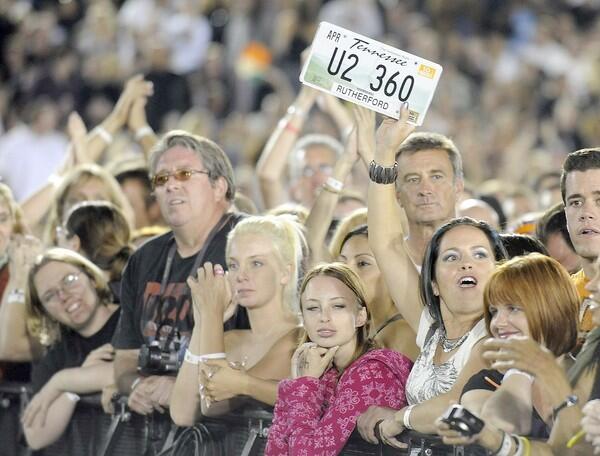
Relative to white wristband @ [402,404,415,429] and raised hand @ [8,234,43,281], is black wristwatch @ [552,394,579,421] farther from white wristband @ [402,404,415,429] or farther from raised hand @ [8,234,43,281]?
raised hand @ [8,234,43,281]

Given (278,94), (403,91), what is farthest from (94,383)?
(278,94)

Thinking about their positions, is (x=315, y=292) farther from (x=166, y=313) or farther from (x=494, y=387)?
(x=166, y=313)

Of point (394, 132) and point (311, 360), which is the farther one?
point (394, 132)

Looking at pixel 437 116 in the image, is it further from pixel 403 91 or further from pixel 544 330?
pixel 544 330

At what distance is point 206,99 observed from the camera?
629 inches

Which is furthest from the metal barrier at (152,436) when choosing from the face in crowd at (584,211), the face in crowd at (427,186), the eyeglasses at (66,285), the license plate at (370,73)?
the license plate at (370,73)

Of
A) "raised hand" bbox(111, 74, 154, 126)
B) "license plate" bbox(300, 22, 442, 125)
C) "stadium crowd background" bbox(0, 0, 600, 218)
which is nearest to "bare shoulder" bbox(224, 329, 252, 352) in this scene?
"license plate" bbox(300, 22, 442, 125)

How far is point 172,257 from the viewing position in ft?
24.3

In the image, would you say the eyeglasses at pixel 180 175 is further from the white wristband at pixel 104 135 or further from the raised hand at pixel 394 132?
the white wristband at pixel 104 135

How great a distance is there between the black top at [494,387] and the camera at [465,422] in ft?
1.22

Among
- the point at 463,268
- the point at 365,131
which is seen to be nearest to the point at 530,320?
the point at 463,268

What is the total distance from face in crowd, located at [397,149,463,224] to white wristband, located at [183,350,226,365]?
1.16 m

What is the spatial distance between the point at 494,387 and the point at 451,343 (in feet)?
1.68

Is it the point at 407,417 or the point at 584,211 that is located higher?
the point at 584,211
